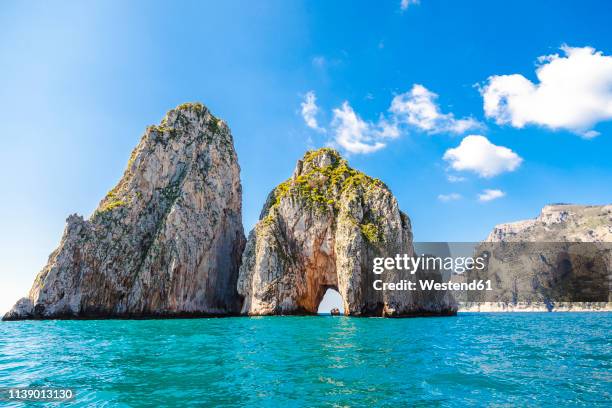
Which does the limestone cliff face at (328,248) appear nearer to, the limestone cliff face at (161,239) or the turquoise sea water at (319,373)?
the limestone cliff face at (161,239)

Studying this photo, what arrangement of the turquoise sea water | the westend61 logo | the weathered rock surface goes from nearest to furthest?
the turquoise sea water < the westend61 logo < the weathered rock surface

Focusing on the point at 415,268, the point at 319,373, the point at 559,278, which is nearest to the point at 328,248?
the point at 415,268

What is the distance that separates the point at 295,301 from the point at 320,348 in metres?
49.9

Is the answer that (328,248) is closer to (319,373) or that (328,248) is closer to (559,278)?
(319,373)

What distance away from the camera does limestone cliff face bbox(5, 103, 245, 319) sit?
67125 millimetres

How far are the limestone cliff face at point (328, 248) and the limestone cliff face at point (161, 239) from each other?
1015 centimetres

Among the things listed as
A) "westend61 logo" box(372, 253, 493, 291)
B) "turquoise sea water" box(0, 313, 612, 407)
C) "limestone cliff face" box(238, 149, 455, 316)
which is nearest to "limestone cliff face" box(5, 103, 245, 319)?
"limestone cliff face" box(238, 149, 455, 316)

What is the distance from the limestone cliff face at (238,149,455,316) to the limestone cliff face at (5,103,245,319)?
400 inches

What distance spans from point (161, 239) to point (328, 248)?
31.1m

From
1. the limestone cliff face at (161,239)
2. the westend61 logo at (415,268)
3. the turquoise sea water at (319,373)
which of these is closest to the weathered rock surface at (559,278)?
the westend61 logo at (415,268)

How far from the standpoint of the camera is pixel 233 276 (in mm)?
83438

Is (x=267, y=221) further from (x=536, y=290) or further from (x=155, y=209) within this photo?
(x=536, y=290)

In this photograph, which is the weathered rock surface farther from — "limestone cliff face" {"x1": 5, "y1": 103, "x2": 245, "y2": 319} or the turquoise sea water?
the turquoise sea water

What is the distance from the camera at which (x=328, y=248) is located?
7212 cm
